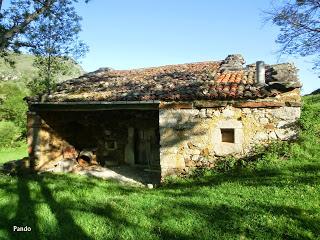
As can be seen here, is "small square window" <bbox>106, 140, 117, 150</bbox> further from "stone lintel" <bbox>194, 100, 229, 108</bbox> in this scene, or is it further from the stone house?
"stone lintel" <bbox>194, 100, 229, 108</bbox>

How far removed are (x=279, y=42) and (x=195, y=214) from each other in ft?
35.5

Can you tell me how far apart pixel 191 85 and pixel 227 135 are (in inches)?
72.4

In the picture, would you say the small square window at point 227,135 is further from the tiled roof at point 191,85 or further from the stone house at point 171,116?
the tiled roof at point 191,85

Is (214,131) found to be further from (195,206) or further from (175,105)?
(195,206)

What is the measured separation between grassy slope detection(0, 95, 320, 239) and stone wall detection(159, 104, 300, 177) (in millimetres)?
505

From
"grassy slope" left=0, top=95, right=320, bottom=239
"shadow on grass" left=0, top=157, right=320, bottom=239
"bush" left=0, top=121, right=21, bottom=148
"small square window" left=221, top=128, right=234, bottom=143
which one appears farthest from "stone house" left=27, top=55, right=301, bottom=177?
"bush" left=0, top=121, right=21, bottom=148

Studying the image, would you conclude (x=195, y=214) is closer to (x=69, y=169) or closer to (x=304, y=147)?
(x=304, y=147)

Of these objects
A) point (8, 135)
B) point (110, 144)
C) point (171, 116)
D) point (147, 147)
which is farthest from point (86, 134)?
point (8, 135)

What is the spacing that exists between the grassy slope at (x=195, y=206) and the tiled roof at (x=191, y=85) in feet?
5.15

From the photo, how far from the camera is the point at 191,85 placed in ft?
33.2

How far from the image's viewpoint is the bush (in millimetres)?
24048

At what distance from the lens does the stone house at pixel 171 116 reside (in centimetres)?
905

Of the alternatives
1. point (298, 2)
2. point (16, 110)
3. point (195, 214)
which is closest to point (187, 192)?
point (195, 214)

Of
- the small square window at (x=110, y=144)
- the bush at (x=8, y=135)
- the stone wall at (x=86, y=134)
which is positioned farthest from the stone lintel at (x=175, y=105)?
the bush at (x=8, y=135)
